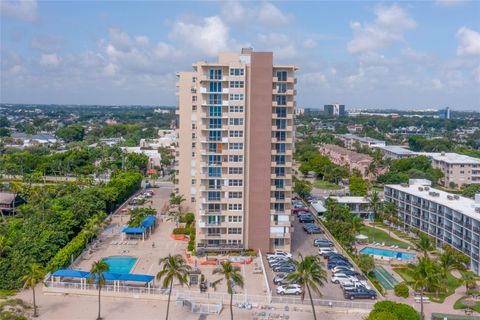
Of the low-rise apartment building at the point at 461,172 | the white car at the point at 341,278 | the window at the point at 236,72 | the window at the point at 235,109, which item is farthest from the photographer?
the low-rise apartment building at the point at 461,172

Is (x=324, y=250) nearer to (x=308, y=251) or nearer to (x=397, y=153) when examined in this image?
(x=308, y=251)

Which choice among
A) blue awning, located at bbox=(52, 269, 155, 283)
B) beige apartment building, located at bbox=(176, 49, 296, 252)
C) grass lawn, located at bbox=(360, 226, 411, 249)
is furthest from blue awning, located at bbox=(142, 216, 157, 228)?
grass lawn, located at bbox=(360, 226, 411, 249)

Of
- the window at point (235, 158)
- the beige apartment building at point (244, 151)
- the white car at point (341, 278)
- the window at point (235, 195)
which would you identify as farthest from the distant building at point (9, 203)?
the white car at point (341, 278)

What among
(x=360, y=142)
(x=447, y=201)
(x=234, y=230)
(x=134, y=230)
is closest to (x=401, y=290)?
(x=234, y=230)

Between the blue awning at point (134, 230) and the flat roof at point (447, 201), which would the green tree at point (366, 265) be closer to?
the flat roof at point (447, 201)

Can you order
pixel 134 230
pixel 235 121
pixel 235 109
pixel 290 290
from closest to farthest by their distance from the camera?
1. pixel 290 290
2. pixel 235 109
3. pixel 235 121
4. pixel 134 230

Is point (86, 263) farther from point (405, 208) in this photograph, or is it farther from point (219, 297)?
point (405, 208)

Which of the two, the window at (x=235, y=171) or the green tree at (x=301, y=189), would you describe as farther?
the green tree at (x=301, y=189)
